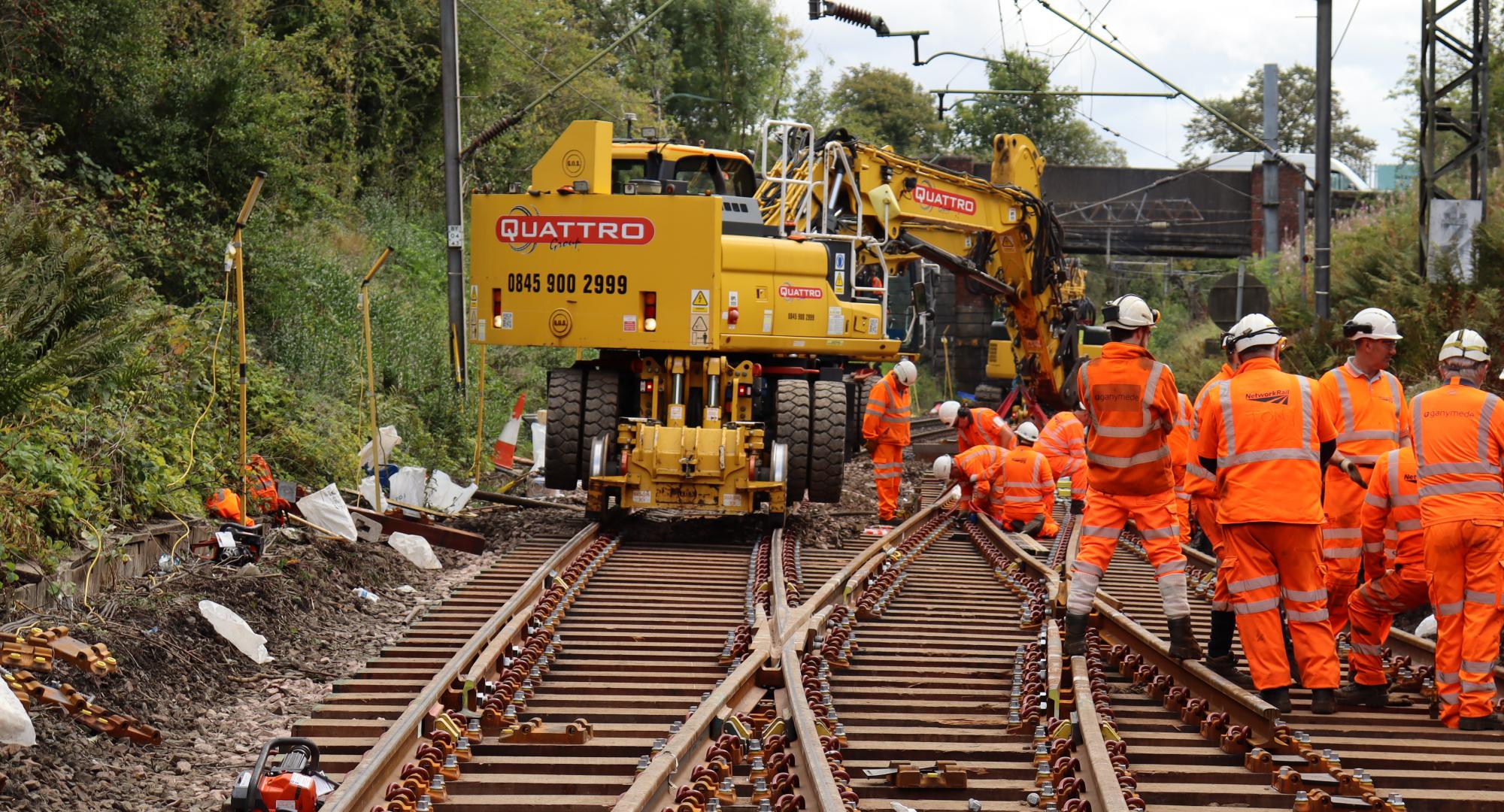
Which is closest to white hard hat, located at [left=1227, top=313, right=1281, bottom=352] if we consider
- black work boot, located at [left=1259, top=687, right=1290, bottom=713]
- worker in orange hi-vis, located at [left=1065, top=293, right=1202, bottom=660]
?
worker in orange hi-vis, located at [left=1065, top=293, right=1202, bottom=660]

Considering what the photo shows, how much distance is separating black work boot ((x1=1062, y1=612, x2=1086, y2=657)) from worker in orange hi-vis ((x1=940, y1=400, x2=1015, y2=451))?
7.00m

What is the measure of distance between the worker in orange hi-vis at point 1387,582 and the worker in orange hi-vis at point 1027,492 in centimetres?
610

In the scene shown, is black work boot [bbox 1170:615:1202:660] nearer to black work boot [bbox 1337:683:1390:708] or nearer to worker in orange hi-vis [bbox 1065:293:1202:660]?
worker in orange hi-vis [bbox 1065:293:1202:660]

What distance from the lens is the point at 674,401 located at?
12977 mm

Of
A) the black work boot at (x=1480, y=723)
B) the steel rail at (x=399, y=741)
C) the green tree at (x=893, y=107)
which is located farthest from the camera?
the green tree at (x=893, y=107)

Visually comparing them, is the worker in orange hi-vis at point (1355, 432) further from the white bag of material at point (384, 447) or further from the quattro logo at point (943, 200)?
the quattro logo at point (943, 200)

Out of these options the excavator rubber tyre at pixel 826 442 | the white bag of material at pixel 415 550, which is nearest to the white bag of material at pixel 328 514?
the white bag of material at pixel 415 550

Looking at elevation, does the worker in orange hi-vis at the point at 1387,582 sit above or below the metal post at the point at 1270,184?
below

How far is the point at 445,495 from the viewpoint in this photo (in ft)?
46.4

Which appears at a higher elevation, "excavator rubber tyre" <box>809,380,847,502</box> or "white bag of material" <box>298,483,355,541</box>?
"excavator rubber tyre" <box>809,380,847,502</box>

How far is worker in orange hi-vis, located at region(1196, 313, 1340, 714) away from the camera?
272 inches

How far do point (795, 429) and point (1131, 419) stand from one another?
5597 millimetres

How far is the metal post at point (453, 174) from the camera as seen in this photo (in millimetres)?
17000

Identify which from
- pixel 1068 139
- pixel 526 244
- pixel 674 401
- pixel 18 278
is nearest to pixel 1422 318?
pixel 674 401
